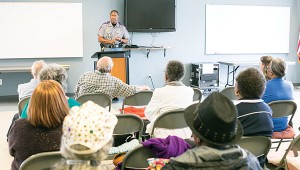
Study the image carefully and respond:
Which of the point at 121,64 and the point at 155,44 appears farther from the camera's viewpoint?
the point at 155,44

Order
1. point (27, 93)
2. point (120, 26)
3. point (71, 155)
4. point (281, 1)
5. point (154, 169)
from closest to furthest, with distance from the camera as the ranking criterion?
point (71, 155), point (154, 169), point (27, 93), point (120, 26), point (281, 1)

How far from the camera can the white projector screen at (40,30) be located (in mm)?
7430

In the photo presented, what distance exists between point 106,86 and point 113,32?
339 cm

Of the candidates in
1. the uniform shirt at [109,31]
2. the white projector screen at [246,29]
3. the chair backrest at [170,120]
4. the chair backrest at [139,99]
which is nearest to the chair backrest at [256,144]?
→ the chair backrest at [170,120]

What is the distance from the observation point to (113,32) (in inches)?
288

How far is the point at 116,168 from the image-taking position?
6.78 ft

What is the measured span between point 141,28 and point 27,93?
14.4ft

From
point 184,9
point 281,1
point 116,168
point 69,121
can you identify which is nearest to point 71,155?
point 69,121

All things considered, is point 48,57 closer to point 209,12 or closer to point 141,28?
point 141,28

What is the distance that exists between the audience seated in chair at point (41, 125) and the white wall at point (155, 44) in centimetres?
604

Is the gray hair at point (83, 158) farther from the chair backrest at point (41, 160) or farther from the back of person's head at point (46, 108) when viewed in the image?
the back of person's head at point (46, 108)

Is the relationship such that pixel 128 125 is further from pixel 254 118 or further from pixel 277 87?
pixel 277 87

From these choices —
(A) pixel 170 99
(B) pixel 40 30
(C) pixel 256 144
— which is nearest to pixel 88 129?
(C) pixel 256 144

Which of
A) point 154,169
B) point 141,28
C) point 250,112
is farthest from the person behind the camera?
point 141,28
